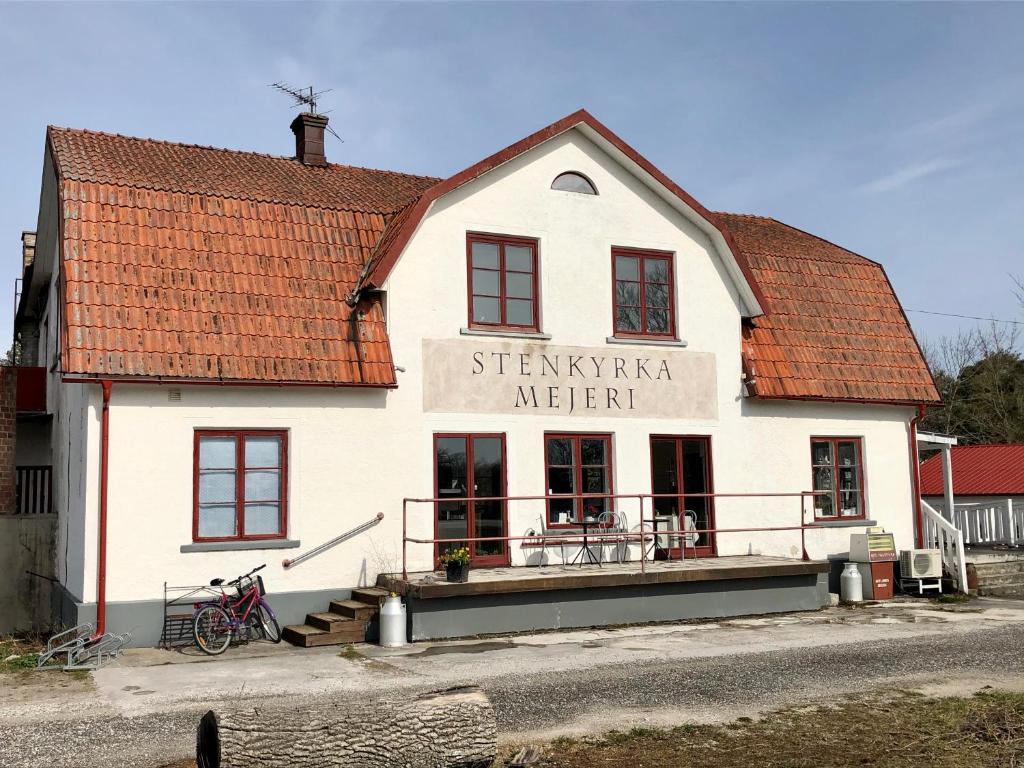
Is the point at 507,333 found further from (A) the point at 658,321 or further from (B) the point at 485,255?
(A) the point at 658,321

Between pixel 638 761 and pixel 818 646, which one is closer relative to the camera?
pixel 638 761

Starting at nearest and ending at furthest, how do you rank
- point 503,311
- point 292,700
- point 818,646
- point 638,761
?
point 638,761 < point 292,700 < point 818,646 < point 503,311

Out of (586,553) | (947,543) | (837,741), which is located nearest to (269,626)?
(586,553)

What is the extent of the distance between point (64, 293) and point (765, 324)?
1145 cm

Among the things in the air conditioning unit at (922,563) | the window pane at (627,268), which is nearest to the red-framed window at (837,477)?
Result: the air conditioning unit at (922,563)

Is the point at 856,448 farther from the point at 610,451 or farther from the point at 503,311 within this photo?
the point at 503,311

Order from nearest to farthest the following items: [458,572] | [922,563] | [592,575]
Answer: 1. [458,572]
2. [592,575]
3. [922,563]

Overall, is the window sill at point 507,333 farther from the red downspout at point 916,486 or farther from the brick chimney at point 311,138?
the red downspout at point 916,486

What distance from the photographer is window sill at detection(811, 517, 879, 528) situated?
59.7ft

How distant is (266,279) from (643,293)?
626 centimetres

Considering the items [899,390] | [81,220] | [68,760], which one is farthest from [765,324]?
[68,760]

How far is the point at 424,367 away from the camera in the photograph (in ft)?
51.1

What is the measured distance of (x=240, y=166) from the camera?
18.6 m

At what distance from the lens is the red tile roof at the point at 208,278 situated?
44.5 ft
